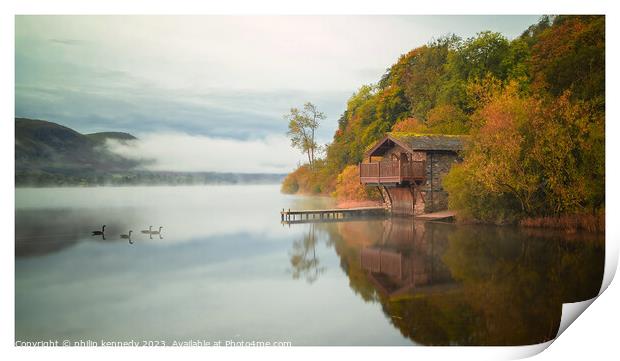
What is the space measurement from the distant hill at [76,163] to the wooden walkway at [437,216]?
4.78 m

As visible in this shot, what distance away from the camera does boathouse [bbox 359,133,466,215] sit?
16203 millimetres

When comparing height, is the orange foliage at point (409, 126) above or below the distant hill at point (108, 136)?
above

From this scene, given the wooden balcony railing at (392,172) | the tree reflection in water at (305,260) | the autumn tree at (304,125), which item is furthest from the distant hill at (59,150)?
the wooden balcony railing at (392,172)

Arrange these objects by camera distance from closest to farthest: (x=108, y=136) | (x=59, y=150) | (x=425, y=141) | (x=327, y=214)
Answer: (x=59, y=150) < (x=108, y=136) < (x=425, y=141) < (x=327, y=214)

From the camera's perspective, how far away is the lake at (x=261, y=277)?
28.0 ft

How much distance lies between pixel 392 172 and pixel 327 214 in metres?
3.08

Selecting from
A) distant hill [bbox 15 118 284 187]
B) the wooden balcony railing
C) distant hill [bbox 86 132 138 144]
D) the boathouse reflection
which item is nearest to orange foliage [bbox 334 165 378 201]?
the wooden balcony railing

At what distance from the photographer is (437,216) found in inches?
606

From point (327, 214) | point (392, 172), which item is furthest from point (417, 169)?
point (327, 214)

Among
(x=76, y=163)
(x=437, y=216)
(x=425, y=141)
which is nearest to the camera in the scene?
(x=76, y=163)

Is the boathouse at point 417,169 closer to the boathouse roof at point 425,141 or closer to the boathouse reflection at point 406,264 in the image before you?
the boathouse roof at point 425,141

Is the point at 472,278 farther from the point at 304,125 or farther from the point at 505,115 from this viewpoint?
the point at 304,125

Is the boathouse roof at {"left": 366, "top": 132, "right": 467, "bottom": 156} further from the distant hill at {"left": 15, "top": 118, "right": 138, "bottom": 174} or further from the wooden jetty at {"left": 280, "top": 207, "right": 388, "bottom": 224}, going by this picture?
the distant hill at {"left": 15, "top": 118, "right": 138, "bottom": 174}

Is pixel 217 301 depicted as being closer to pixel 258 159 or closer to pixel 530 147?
pixel 258 159
